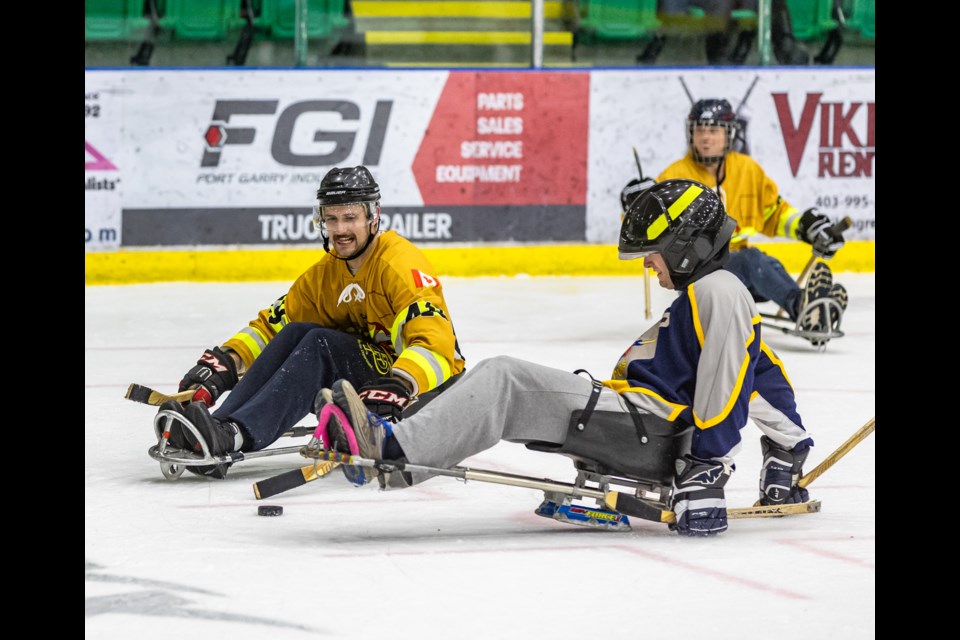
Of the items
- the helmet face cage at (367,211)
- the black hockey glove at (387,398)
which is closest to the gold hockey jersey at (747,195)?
the helmet face cage at (367,211)

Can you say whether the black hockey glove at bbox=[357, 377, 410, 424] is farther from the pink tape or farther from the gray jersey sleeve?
the gray jersey sleeve

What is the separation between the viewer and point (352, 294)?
174 inches

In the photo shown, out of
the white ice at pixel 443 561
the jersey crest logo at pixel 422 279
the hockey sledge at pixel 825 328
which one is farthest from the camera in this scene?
the hockey sledge at pixel 825 328

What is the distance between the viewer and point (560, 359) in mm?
6586

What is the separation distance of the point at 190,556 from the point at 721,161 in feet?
14.3

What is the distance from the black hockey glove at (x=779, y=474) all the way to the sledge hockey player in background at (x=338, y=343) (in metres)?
0.88

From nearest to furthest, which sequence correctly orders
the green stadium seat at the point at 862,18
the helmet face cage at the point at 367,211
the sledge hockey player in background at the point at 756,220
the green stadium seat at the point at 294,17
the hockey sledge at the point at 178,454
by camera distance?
1. the hockey sledge at the point at 178,454
2. the helmet face cage at the point at 367,211
3. the sledge hockey player in background at the point at 756,220
4. the green stadium seat at the point at 294,17
5. the green stadium seat at the point at 862,18

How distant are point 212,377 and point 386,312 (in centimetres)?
54

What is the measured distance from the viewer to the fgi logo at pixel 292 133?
8.91 meters

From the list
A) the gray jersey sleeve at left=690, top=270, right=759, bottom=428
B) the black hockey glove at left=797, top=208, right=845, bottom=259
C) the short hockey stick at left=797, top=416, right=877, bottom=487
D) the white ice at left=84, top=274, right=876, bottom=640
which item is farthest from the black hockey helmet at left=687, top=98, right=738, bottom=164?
the gray jersey sleeve at left=690, top=270, right=759, bottom=428

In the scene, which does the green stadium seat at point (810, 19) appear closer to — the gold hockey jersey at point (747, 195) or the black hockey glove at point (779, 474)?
the gold hockey jersey at point (747, 195)

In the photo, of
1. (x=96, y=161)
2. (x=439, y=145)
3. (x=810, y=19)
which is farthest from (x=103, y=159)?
(x=810, y=19)
